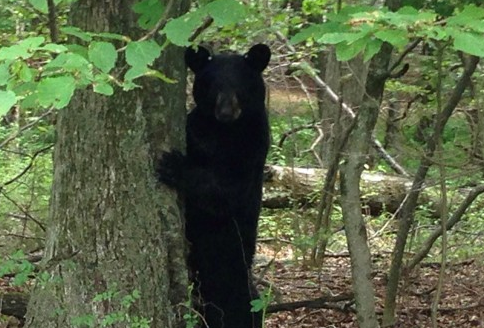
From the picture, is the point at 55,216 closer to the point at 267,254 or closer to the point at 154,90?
the point at 154,90

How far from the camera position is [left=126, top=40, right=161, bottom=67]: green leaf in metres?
2.84

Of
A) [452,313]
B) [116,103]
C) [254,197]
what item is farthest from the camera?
[452,313]

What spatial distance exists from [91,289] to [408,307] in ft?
9.68

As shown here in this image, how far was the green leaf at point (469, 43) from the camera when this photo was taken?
2.57 m

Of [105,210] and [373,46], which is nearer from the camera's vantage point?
[373,46]

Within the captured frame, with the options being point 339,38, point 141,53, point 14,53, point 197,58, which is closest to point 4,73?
point 14,53

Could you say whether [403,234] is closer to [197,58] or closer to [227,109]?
[227,109]

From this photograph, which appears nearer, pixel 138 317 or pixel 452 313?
pixel 138 317

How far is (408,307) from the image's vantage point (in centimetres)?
622

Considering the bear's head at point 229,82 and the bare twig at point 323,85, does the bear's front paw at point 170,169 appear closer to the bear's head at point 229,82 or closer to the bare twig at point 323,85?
the bear's head at point 229,82

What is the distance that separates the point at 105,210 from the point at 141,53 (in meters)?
1.58

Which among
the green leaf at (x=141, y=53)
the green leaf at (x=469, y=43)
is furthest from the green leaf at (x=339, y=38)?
the green leaf at (x=141, y=53)

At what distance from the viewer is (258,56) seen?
5207mm

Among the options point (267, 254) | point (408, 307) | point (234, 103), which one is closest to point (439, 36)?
point (234, 103)
